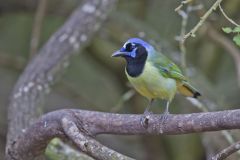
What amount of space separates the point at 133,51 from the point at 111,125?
751mm

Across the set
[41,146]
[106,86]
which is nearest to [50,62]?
[41,146]

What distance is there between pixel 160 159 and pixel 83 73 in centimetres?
111

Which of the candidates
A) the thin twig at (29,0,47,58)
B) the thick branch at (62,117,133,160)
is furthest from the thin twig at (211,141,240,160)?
the thin twig at (29,0,47,58)

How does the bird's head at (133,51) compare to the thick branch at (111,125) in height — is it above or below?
above

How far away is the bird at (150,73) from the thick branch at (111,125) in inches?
14.5

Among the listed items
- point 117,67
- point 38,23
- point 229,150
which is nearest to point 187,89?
point 229,150

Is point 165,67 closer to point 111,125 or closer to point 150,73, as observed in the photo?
point 150,73

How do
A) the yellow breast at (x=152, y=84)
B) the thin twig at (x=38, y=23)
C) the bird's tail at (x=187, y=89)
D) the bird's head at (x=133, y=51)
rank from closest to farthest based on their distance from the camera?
1. the yellow breast at (x=152, y=84)
2. the bird's head at (x=133, y=51)
3. the bird's tail at (x=187, y=89)
4. the thin twig at (x=38, y=23)

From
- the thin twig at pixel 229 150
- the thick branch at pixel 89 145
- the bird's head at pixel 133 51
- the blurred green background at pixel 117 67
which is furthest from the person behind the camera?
the blurred green background at pixel 117 67

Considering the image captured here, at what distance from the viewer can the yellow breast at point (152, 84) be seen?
11.4ft

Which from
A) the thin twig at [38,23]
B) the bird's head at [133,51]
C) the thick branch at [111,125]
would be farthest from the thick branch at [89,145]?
the thin twig at [38,23]

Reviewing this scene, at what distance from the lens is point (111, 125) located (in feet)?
9.75

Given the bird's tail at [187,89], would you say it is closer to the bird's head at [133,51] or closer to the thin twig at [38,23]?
the bird's head at [133,51]

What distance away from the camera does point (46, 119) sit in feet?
10.5
